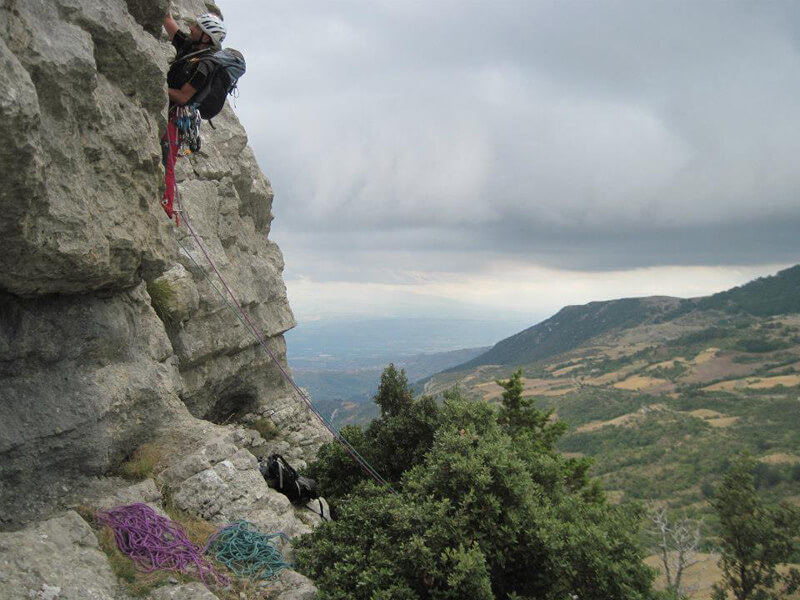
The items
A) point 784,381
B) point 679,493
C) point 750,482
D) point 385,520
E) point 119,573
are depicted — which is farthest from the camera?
point 784,381

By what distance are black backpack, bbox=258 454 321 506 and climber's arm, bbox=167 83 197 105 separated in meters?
7.86

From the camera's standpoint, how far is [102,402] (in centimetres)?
798

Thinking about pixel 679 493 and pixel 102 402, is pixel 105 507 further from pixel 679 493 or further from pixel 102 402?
pixel 679 493

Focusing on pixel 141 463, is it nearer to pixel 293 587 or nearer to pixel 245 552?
pixel 245 552

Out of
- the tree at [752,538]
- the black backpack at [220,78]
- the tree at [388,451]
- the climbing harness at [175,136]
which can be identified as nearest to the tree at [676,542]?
the tree at [752,538]

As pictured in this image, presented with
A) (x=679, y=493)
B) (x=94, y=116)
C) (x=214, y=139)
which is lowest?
(x=679, y=493)

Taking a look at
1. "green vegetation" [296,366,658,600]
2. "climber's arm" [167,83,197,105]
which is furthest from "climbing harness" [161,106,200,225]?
"green vegetation" [296,366,658,600]

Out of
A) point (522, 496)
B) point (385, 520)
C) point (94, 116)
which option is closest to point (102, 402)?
point (94, 116)

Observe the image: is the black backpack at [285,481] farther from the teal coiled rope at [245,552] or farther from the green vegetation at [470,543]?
the teal coiled rope at [245,552]

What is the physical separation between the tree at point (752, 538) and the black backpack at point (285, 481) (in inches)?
1110

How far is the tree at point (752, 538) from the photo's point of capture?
96.8 ft

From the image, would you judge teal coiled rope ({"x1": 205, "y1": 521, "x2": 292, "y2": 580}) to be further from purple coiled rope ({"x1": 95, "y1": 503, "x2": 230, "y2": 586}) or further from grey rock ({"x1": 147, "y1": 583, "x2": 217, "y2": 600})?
grey rock ({"x1": 147, "y1": 583, "x2": 217, "y2": 600})

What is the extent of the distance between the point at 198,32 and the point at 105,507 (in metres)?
7.94

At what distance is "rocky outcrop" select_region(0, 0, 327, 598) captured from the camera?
5.84 metres
